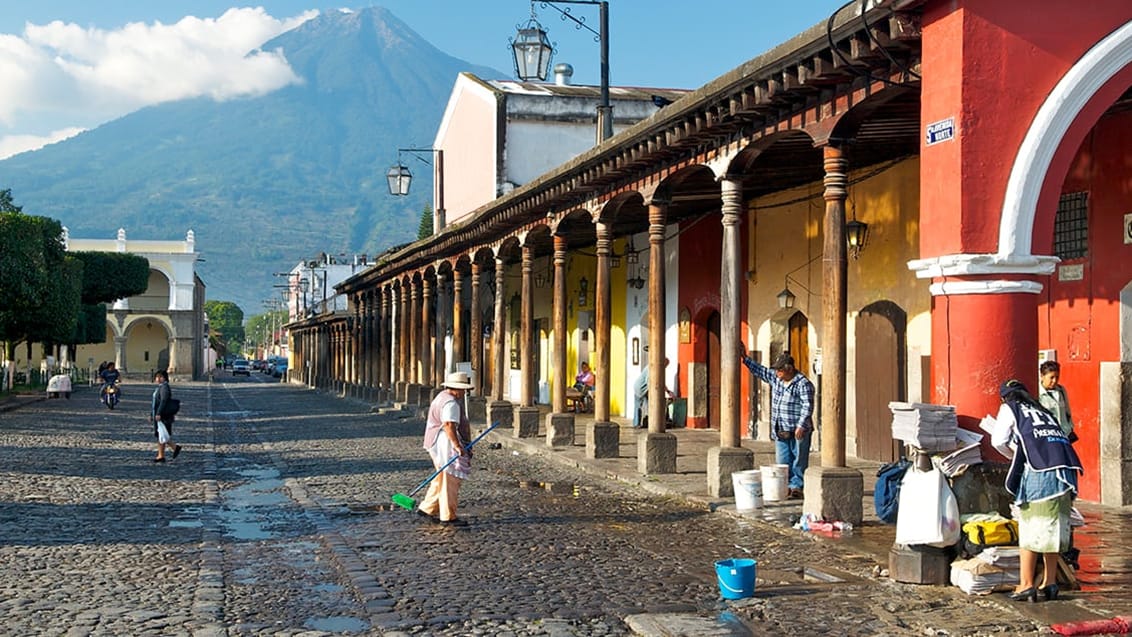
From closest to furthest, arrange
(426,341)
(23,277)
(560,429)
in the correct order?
(560,429) → (426,341) → (23,277)

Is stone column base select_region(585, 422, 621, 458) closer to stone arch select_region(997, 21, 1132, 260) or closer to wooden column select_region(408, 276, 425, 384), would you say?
stone arch select_region(997, 21, 1132, 260)

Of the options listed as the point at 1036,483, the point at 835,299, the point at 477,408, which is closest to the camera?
the point at 1036,483

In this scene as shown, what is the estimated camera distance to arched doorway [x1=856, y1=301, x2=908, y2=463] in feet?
50.3

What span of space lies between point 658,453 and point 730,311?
2.55 metres

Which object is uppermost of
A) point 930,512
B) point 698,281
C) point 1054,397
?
point 698,281

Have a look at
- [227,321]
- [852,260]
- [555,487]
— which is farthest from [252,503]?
[227,321]

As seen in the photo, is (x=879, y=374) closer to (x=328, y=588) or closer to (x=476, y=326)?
(x=328, y=588)

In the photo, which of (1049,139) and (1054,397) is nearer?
(1049,139)

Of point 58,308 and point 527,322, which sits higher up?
point 58,308

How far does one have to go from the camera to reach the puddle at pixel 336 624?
22.4ft

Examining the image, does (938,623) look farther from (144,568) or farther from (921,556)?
(144,568)

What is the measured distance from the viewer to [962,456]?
7926 mm

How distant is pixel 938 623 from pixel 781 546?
2.80m

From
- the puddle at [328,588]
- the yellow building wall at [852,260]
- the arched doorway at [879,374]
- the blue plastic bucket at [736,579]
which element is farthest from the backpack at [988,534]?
the arched doorway at [879,374]
